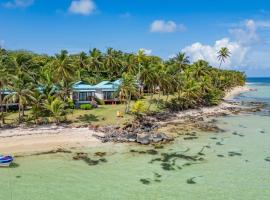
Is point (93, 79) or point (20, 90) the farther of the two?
point (93, 79)

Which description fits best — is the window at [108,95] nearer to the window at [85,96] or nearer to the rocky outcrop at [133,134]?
the window at [85,96]

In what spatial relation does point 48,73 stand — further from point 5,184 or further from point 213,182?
point 213,182

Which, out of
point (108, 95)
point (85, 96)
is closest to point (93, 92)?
point (85, 96)

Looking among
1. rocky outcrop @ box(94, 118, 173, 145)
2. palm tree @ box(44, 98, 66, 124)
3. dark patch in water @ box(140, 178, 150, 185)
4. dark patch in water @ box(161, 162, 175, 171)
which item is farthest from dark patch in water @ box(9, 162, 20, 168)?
dark patch in water @ box(161, 162, 175, 171)

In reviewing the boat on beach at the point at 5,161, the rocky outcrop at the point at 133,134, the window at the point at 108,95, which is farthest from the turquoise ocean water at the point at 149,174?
the window at the point at 108,95

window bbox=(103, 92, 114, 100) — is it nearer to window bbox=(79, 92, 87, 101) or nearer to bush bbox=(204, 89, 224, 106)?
window bbox=(79, 92, 87, 101)

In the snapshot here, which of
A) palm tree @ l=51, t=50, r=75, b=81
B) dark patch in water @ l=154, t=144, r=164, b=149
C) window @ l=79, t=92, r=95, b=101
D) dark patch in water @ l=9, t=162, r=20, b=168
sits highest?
palm tree @ l=51, t=50, r=75, b=81

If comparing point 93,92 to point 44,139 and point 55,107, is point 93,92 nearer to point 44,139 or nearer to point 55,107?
point 55,107

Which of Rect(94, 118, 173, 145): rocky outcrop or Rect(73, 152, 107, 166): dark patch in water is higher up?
Rect(94, 118, 173, 145): rocky outcrop
